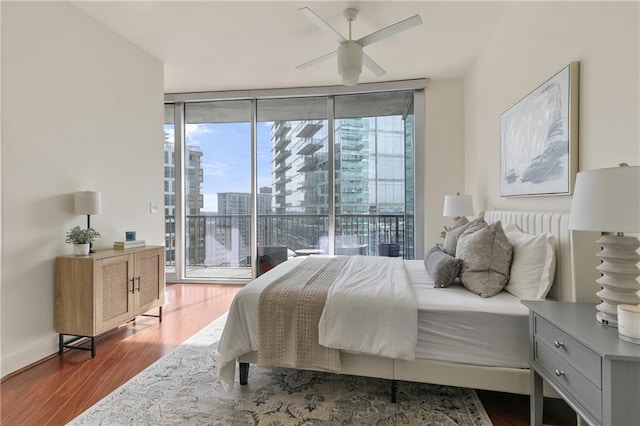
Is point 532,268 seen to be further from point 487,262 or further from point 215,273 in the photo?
point 215,273

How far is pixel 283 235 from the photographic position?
16.6 ft

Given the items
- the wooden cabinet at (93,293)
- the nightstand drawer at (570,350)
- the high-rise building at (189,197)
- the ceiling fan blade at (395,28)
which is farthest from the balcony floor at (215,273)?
the nightstand drawer at (570,350)

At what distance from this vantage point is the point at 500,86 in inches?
121

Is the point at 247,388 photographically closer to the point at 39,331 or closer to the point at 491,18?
the point at 39,331

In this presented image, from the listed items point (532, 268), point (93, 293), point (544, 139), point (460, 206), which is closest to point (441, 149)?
point (460, 206)

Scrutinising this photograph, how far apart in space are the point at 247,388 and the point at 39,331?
5.90 ft

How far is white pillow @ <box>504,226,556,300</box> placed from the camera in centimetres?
191

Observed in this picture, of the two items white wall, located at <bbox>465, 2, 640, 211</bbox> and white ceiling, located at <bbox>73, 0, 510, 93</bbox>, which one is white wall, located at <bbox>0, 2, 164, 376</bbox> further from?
white wall, located at <bbox>465, 2, 640, 211</bbox>

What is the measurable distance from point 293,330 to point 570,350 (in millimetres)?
1366

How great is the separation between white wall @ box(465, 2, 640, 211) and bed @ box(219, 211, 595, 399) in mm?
494

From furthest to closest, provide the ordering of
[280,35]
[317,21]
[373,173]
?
1. [373,173]
2. [280,35]
3. [317,21]

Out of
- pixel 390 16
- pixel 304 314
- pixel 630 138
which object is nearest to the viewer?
pixel 630 138

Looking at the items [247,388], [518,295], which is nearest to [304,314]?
[247,388]

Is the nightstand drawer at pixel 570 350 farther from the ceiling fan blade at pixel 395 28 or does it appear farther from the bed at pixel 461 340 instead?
the ceiling fan blade at pixel 395 28
